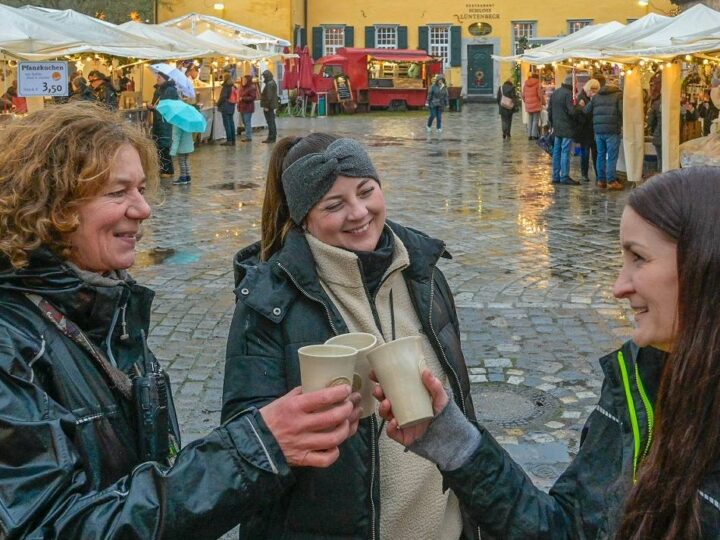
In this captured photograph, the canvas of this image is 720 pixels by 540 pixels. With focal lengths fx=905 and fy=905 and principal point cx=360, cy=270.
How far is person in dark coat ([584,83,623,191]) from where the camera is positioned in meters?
13.7

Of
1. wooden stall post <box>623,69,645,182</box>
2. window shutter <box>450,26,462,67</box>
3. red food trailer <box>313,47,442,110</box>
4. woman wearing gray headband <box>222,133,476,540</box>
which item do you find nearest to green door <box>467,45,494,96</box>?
window shutter <box>450,26,462,67</box>

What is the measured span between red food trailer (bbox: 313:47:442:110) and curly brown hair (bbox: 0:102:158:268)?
34.6 metres

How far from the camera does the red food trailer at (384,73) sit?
36.5 metres

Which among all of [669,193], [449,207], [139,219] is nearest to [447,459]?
[669,193]

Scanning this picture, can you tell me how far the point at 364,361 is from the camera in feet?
5.76

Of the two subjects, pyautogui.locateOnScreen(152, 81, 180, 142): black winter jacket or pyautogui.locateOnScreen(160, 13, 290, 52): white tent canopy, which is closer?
pyautogui.locateOnScreen(152, 81, 180, 142): black winter jacket

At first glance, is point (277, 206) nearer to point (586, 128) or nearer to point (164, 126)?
point (586, 128)

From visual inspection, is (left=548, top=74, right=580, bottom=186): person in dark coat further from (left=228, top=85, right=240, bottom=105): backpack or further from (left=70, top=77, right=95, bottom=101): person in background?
(left=228, top=85, right=240, bottom=105): backpack

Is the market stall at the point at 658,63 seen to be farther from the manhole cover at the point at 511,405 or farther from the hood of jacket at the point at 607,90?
the manhole cover at the point at 511,405

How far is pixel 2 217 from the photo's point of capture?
73.2 inches

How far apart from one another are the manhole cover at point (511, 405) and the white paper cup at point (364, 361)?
331cm

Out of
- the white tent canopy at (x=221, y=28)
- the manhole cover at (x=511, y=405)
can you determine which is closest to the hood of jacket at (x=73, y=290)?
the manhole cover at (x=511, y=405)

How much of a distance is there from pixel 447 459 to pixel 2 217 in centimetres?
104

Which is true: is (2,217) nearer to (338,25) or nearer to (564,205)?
(564,205)
